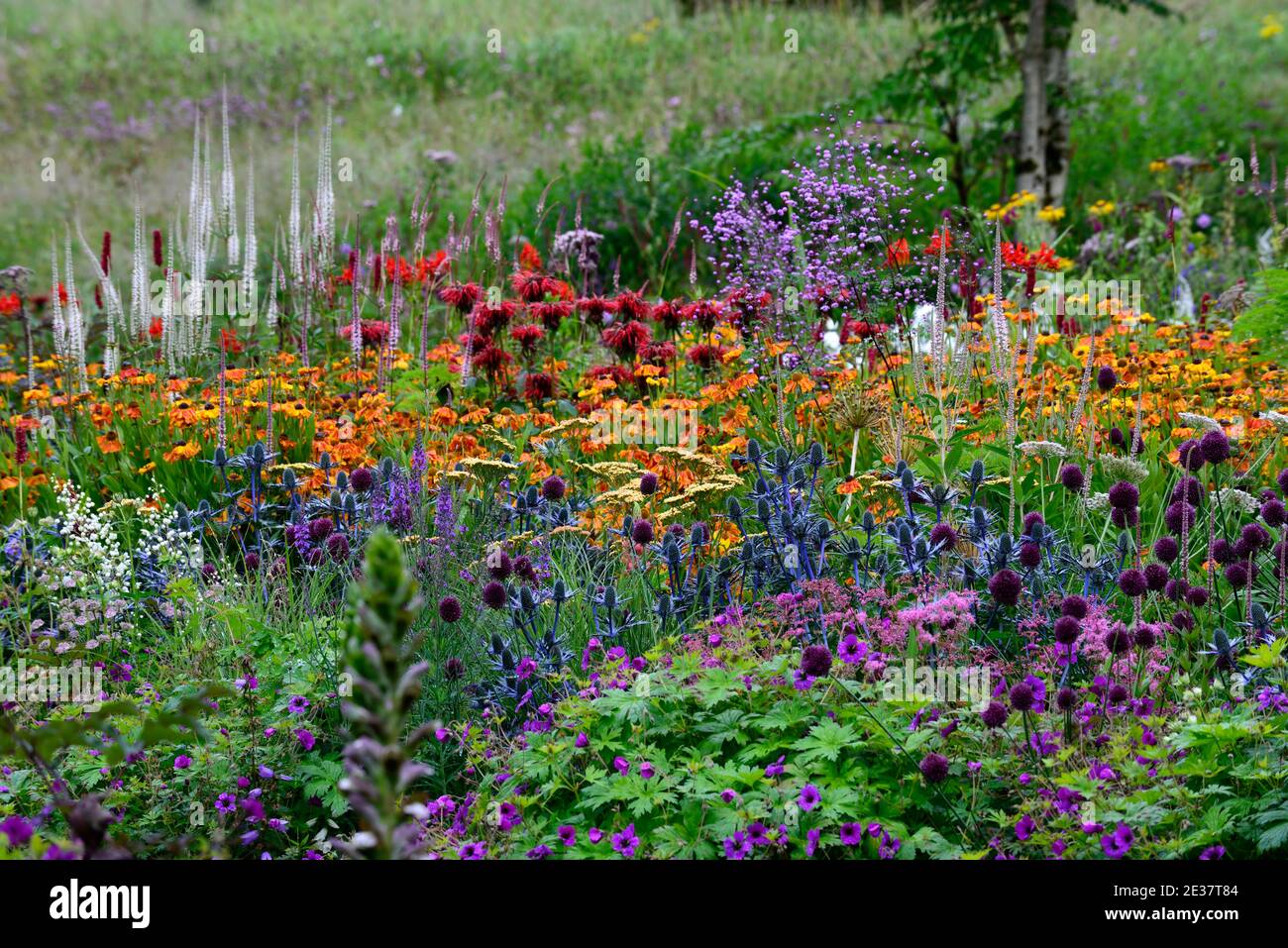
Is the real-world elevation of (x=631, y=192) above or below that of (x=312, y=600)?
above

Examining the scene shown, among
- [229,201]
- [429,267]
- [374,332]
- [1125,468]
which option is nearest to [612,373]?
[374,332]

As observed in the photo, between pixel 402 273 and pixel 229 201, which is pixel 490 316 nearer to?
pixel 402 273

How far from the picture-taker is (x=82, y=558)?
448 cm

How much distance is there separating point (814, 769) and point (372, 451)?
10.1 feet

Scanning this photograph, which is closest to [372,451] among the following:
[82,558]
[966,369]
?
[82,558]

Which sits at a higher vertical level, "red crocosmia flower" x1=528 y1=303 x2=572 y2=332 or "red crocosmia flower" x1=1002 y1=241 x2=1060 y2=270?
"red crocosmia flower" x1=1002 y1=241 x2=1060 y2=270

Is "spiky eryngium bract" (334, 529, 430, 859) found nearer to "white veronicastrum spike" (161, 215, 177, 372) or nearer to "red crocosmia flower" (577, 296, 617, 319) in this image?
"red crocosmia flower" (577, 296, 617, 319)

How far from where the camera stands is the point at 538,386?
18.0 ft

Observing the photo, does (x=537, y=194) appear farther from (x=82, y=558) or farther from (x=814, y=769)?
(x=814, y=769)

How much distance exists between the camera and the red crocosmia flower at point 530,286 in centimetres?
580

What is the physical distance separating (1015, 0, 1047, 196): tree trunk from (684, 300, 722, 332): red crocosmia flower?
4.70 metres

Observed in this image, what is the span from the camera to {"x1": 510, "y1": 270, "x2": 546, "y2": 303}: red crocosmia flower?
580 cm

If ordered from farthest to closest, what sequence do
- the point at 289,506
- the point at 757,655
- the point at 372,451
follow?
the point at 372,451 → the point at 289,506 → the point at 757,655

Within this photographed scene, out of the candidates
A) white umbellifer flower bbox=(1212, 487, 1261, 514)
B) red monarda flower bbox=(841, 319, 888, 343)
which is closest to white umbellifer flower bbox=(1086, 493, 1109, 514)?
white umbellifer flower bbox=(1212, 487, 1261, 514)
